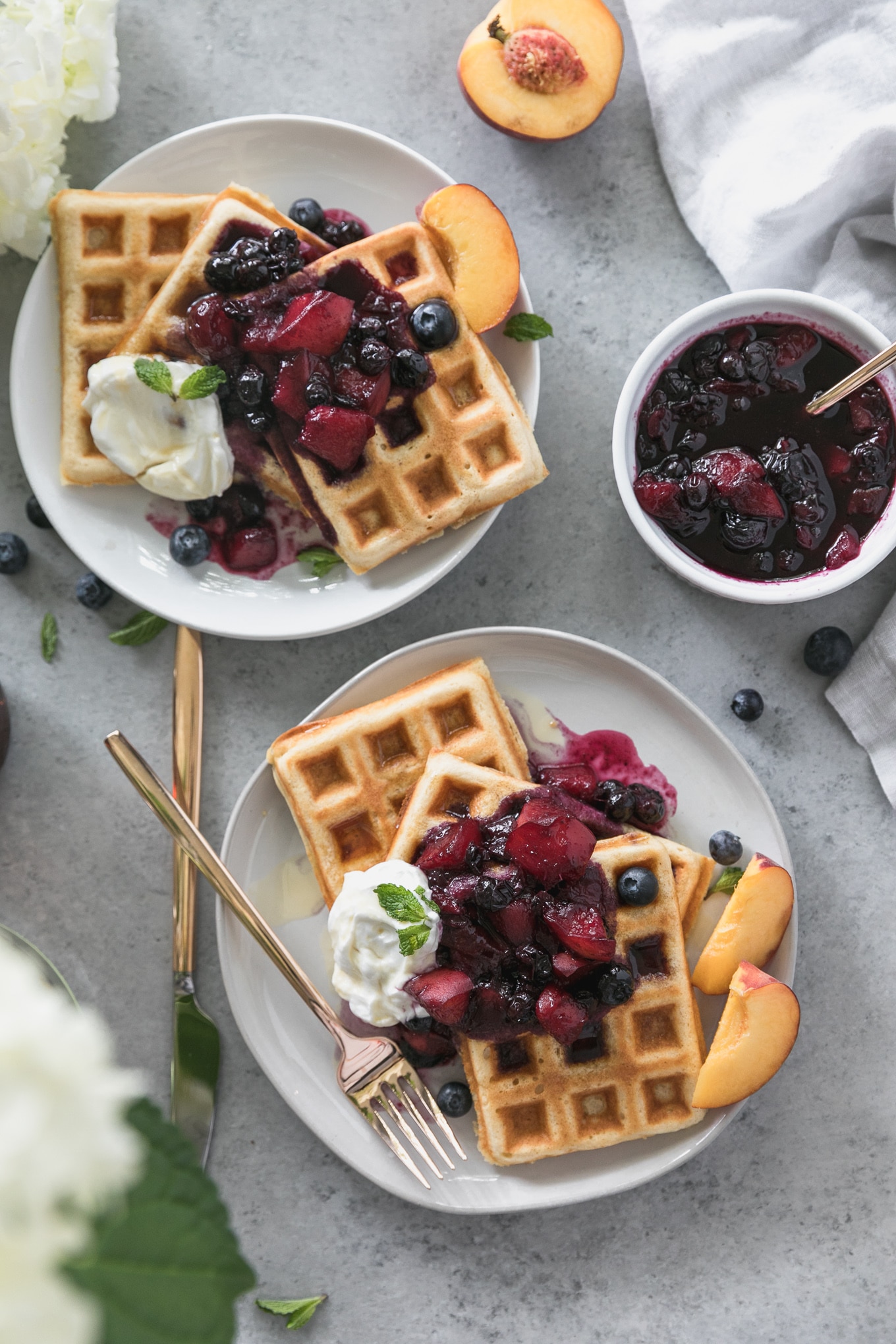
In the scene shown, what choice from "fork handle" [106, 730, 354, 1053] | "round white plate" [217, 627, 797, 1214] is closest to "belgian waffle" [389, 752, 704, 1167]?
"round white plate" [217, 627, 797, 1214]

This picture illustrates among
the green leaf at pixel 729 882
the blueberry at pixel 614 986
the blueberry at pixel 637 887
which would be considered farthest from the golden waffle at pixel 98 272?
the green leaf at pixel 729 882

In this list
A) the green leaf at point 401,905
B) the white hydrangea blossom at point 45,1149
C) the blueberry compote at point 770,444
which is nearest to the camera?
the white hydrangea blossom at point 45,1149

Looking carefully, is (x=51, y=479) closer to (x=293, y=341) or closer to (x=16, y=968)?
(x=293, y=341)

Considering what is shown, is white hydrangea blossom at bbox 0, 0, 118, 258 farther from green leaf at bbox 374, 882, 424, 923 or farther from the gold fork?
green leaf at bbox 374, 882, 424, 923

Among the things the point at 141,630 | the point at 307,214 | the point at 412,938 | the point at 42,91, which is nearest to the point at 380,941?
the point at 412,938

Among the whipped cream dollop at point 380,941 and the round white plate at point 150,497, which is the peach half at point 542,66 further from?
the whipped cream dollop at point 380,941

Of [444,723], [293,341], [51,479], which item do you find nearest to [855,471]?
[444,723]
